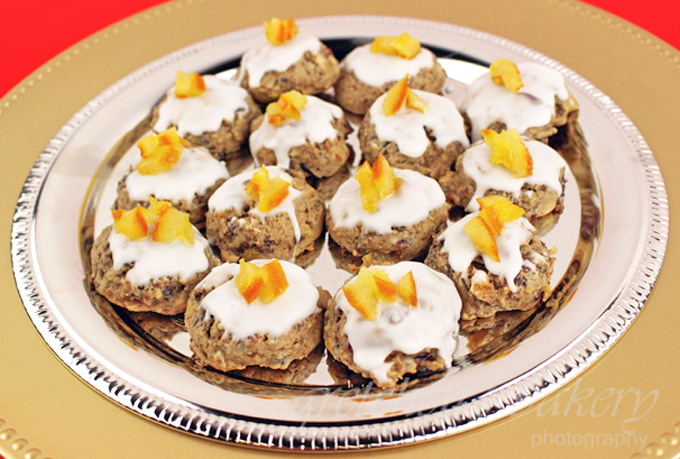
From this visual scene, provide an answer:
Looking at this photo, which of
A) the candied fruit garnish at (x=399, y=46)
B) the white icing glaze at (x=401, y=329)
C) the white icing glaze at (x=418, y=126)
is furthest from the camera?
the candied fruit garnish at (x=399, y=46)

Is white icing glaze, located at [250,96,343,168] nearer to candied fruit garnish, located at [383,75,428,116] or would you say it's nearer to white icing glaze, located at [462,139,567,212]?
candied fruit garnish, located at [383,75,428,116]

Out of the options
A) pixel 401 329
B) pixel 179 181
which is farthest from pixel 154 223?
pixel 401 329

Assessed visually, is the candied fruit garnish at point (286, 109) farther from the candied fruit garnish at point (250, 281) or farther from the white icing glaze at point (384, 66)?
the candied fruit garnish at point (250, 281)

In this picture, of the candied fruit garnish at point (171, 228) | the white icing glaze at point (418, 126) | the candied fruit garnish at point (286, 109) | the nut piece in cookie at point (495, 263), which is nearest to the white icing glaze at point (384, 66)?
the white icing glaze at point (418, 126)

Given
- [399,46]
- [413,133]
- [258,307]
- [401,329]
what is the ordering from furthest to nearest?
[399,46], [413,133], [258,307], [401,329]

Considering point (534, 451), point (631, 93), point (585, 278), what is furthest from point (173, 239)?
point (631, 93)

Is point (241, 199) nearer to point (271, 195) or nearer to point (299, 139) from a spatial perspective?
point (271, 195)

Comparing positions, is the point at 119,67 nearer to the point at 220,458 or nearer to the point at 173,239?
the point at 173,239

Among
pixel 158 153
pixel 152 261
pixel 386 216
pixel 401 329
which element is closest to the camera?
pixel 401 329
